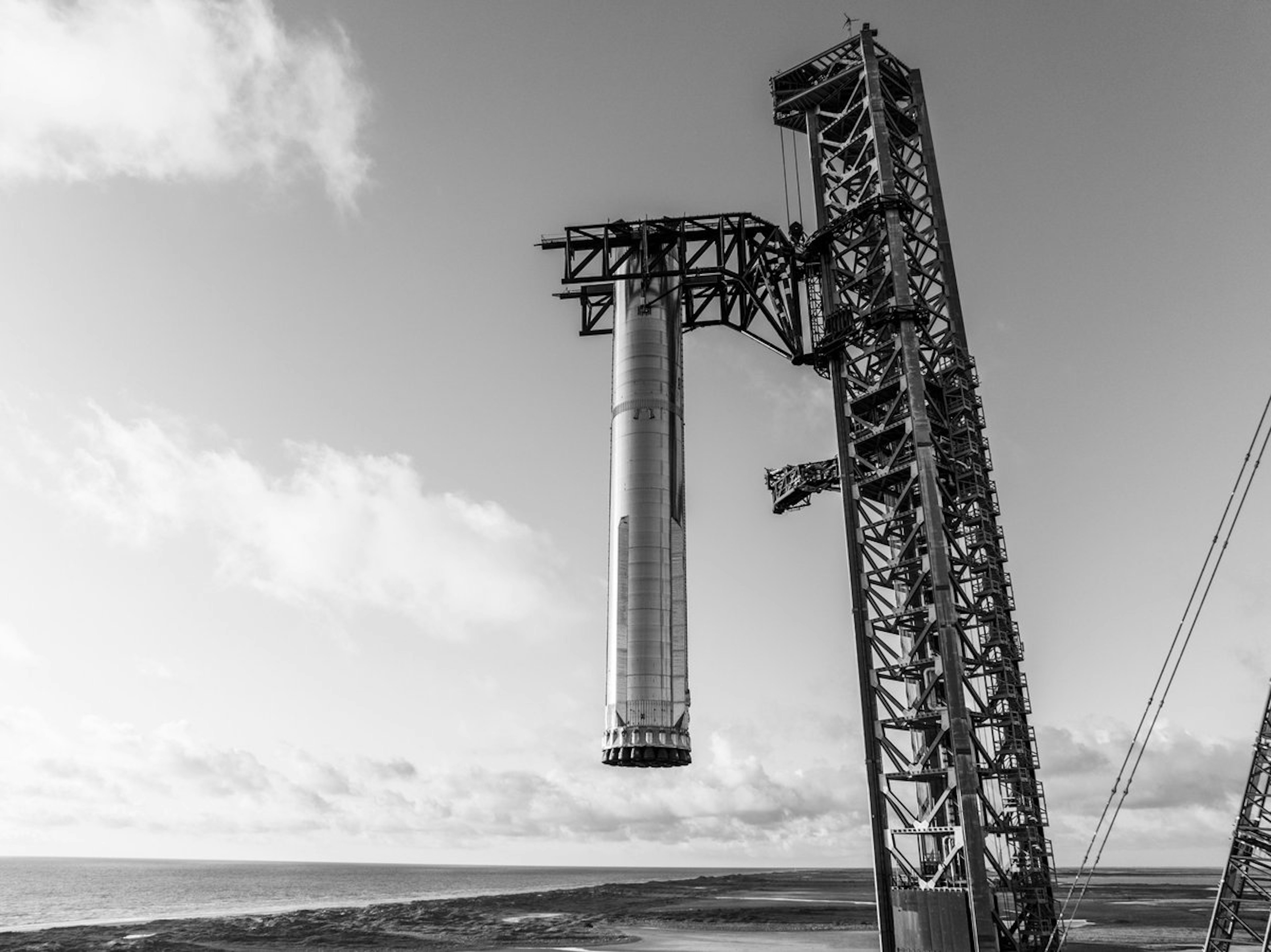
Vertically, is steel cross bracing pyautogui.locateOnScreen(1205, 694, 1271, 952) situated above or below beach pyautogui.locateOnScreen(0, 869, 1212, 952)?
above

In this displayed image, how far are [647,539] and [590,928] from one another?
→ 45693mm

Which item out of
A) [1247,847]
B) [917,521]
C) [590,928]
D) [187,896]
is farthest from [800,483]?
[187,896]

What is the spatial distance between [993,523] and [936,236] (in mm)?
13484

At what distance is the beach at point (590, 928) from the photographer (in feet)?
174

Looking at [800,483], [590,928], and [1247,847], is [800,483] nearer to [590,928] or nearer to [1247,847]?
[1247,847]

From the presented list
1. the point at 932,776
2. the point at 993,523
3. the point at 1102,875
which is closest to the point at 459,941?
the point at 932,776

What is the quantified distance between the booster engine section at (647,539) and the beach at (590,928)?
26859 millimetres

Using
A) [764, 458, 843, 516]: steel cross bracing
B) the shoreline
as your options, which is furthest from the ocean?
[764, 458, 843, 516]: steel cross bracing

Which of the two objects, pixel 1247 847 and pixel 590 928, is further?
pixel 590 928

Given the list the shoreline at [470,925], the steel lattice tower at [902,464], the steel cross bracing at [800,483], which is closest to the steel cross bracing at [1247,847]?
the steel lattice tower at [902,464]

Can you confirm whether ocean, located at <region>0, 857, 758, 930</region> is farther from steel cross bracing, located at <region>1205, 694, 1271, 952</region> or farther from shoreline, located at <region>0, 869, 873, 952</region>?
steel cross bracing, located at <region>1205, 694, 1271, 952</region>

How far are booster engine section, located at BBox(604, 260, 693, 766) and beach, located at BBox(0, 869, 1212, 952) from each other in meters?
26.9

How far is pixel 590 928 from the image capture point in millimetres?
65000

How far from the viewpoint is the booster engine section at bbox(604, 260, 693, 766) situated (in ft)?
97.0
